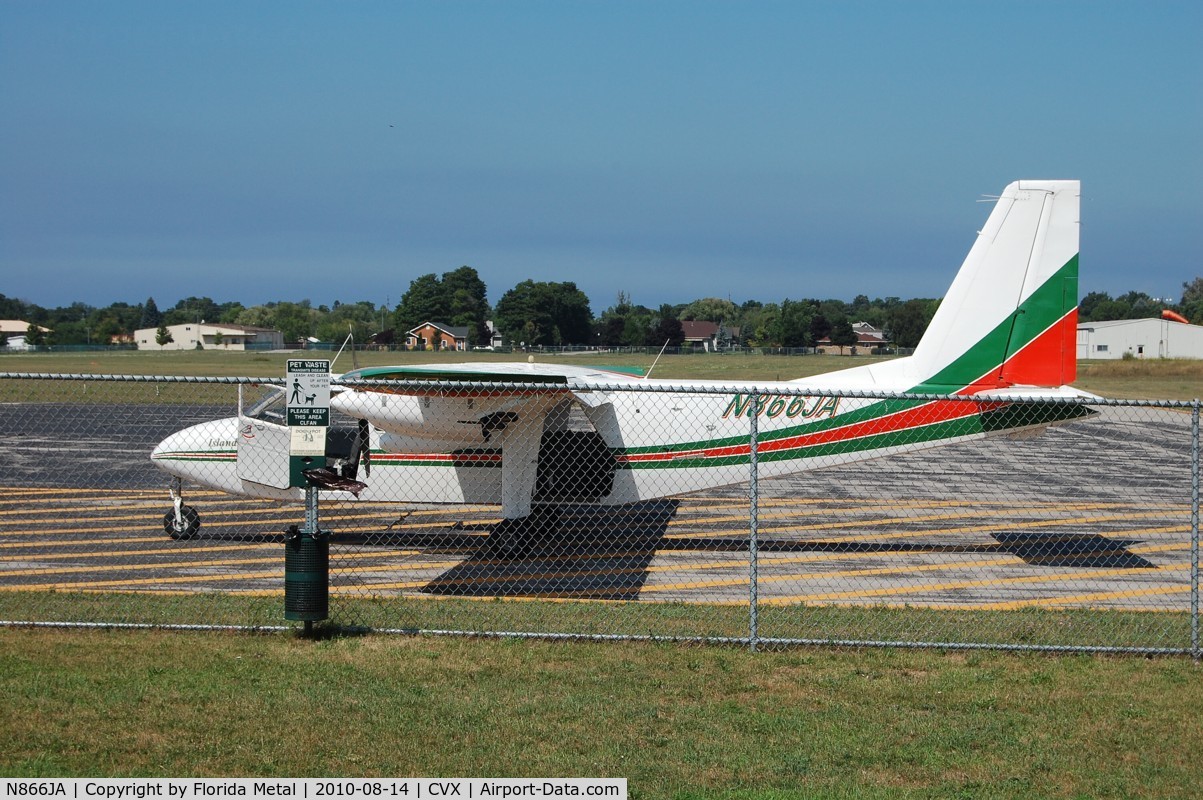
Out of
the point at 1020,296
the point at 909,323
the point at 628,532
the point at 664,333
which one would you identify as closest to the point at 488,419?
the point at 628,532

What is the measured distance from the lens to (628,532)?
50.0ft

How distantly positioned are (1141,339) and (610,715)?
254 ft

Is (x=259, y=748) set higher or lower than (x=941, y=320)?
lower

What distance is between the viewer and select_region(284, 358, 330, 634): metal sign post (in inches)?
337

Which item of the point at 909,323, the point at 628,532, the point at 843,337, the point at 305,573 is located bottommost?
the point at 628,532

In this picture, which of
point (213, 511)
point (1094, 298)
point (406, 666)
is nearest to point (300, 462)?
point (406, 666)

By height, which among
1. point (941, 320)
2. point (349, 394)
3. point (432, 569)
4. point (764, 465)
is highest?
point (941, 320)

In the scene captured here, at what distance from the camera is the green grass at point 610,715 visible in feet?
20.1

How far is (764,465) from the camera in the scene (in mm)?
13969

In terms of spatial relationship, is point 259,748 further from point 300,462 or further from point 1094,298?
point 1094,298

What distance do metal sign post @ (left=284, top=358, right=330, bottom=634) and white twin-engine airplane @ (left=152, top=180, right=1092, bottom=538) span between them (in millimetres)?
3874

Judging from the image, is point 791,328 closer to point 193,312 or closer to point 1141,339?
point 1141,339

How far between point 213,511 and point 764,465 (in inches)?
320

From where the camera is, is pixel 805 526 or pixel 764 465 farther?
pixel 805 526
